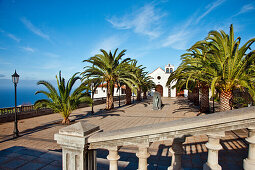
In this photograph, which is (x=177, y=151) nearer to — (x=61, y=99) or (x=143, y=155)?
(x=143, y=155)

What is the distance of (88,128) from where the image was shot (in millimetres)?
2148

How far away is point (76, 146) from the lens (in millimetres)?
2051

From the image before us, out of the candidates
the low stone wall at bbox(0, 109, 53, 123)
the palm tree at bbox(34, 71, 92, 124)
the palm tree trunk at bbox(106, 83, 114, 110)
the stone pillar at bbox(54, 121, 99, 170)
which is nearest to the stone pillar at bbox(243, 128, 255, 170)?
the stone pillar at bbox(54, 121, 99, 170)

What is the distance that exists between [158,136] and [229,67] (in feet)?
26.1

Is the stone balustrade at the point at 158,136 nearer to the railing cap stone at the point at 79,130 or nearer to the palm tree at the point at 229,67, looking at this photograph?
the railing cap stone at the point at 79,130

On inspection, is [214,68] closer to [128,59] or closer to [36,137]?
[128,59]

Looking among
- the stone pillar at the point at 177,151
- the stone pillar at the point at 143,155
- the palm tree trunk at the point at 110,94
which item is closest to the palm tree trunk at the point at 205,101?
the palm tree trunk at the point at 110,94

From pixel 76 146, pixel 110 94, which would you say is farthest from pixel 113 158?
pixel 110 94

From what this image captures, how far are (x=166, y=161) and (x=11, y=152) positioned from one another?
16.8 ft

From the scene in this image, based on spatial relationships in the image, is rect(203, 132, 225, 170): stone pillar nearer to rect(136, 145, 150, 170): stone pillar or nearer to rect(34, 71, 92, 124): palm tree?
rect(136, 145, 150, 170): stone pillar

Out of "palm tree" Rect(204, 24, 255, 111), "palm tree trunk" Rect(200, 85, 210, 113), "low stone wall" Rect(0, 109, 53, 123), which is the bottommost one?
"low stone wall" Rect(0, 109, 53, 123)

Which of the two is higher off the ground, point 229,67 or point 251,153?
point 229,67

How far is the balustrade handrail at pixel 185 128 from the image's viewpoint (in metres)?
1.55

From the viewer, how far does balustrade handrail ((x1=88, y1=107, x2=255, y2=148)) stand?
155 cm
